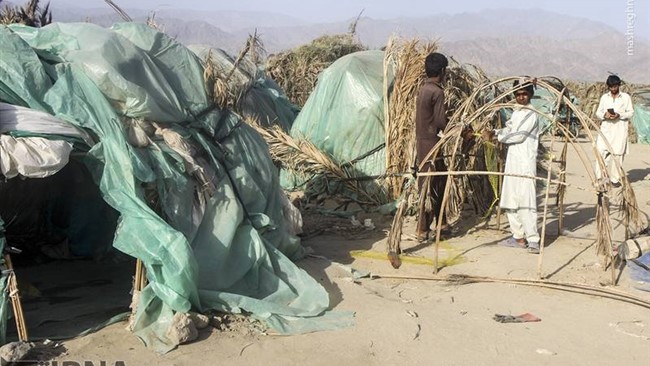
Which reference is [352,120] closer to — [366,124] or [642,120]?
[366,124]

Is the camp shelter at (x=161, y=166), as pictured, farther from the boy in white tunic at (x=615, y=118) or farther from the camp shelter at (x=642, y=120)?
the camp shelter at (x=642, y=120)

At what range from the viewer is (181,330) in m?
4.00

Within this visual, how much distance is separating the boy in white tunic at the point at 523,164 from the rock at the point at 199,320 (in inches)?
132

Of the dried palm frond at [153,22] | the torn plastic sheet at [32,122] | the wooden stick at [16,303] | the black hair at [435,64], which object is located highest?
the dried palm frond at [153,22]

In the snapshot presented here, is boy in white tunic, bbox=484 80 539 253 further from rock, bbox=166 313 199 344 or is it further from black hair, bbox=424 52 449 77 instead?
rock, bbox=166 313 199 344

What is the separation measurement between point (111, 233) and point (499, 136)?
3.91 meters

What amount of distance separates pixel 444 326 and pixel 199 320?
68.6 inches

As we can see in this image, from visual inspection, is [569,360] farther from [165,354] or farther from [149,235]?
[149,235]

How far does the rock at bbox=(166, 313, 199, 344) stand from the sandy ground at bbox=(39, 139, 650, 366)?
7 centimetres

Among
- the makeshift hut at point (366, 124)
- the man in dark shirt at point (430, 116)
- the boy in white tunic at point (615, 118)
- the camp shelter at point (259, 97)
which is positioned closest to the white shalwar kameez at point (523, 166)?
the man in dark shirt at point (430, 116)

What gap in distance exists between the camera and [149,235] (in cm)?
410

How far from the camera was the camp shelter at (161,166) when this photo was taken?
411 cm

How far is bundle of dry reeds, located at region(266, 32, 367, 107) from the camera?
15.5 metres

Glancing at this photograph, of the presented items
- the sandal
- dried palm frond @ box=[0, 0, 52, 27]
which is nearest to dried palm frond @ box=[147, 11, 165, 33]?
dried palm frond @ box=[0, 0, 52, 27]
